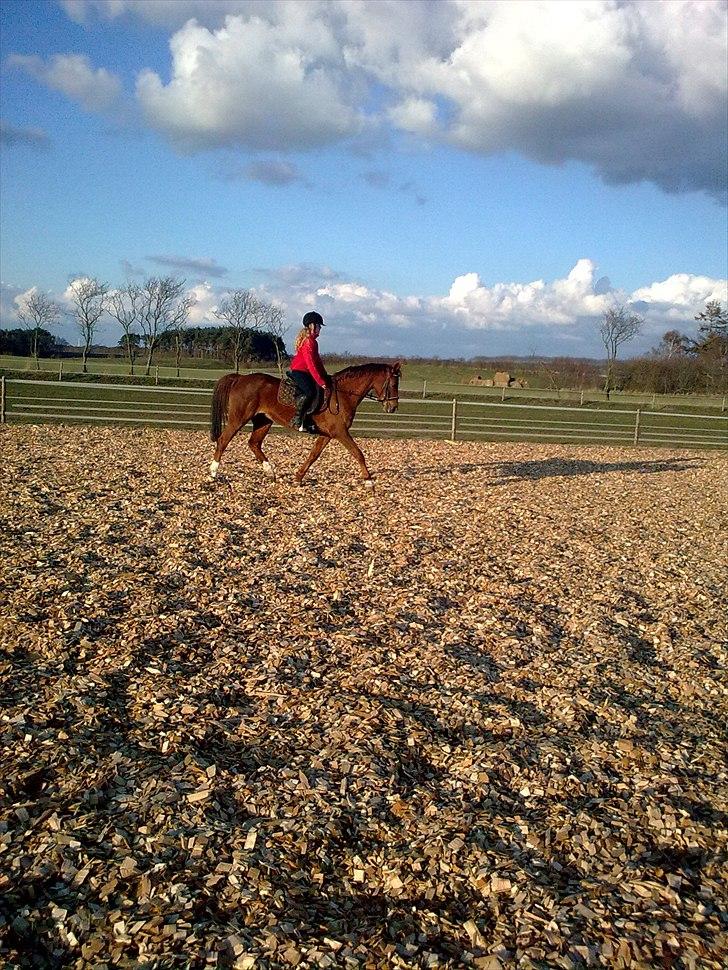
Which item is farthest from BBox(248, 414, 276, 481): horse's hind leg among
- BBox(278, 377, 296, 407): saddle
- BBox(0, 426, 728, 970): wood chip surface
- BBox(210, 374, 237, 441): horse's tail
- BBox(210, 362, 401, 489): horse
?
BBox(0, 426, 728, 970): wood chip surface

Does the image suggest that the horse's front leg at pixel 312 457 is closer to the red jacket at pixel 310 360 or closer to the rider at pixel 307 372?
the rider at pixel 307 372

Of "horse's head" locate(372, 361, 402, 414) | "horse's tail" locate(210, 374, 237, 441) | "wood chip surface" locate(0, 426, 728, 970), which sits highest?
"horse's head" locate(372, 361, 402, 414)

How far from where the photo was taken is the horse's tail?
11.3 metres

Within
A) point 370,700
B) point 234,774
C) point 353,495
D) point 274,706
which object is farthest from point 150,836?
point 353,495

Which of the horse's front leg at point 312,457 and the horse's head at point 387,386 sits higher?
the horse's head at point 387,386

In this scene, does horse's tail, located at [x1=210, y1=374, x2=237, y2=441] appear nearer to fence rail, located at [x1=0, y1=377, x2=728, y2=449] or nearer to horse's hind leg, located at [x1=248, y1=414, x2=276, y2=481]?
horse's hind leg, located at [x1=248, y1=414, x2=276, y2=481]

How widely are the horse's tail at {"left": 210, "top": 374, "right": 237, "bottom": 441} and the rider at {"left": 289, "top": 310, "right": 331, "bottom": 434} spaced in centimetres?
121

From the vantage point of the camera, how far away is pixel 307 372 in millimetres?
10516

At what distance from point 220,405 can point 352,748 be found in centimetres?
823

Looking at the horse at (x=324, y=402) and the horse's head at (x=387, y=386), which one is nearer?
the horse at (x=324, y=402)

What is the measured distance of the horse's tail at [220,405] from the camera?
11.3m

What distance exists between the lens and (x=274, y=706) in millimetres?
4344

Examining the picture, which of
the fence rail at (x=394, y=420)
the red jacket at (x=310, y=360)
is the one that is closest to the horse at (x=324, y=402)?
the red jacket at (x=310, y=360)

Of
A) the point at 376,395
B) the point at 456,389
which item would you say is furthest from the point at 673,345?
the point at 376,395
